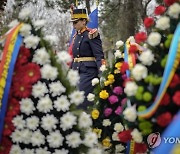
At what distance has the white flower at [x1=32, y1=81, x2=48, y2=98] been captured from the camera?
12.5 feet

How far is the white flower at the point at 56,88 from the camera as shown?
3.85m

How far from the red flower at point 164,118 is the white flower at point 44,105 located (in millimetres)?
931

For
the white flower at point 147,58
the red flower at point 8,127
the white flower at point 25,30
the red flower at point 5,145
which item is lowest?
the red flower at point 5,145

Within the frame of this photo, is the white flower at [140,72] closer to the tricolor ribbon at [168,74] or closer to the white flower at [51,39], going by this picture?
the tricolor ribbon at [168,74]

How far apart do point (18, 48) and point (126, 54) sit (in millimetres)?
1396

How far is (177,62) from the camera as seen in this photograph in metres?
3.39

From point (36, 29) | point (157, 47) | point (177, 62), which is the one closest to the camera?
point (177, 62)

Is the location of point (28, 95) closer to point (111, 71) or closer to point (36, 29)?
point (36, 29)

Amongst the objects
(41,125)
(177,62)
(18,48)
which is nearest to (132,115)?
(177,62)

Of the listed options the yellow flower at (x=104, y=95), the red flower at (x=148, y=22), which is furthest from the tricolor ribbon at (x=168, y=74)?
the yellow flower at (x=104, y=95)

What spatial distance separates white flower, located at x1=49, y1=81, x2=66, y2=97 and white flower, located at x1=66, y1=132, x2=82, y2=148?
1.15ft

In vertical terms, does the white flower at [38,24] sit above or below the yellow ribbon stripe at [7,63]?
above

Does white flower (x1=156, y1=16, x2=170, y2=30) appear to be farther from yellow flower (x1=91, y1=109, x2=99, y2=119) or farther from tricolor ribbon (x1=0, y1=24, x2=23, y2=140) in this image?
yellow flower (x1=91, y1=109, x2=99, y2=119)

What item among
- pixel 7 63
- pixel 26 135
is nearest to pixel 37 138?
pixel 26 135
